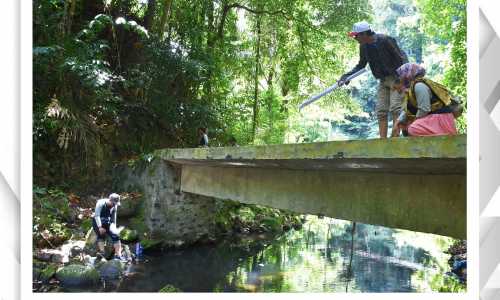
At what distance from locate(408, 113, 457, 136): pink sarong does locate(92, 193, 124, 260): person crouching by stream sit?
12.1 ft

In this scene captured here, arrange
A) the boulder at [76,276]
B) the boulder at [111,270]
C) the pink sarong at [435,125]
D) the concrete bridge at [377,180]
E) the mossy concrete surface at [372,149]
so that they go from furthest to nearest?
the boulder at [111,270] < the boulder at [76,276] < the pink sarong at [435,125] < the concrete bridge at [377,180] < the mossy concrete surface at [372,149]

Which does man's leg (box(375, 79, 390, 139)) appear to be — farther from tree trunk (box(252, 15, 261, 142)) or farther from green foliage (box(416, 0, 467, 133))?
tree trunk (box(252, 15, 261, 142))

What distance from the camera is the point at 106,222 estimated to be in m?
5.09

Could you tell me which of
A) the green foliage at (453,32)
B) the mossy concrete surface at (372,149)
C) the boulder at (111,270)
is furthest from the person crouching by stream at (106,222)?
the green foliage at (453,32)

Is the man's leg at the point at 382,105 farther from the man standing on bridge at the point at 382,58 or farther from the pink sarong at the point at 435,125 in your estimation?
the pink sarong at the point at 435,125

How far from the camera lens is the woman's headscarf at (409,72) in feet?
7.79

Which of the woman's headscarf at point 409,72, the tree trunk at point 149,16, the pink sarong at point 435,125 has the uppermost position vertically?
the tree trunk at point 149,16

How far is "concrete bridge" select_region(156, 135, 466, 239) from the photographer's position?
1.96 meters

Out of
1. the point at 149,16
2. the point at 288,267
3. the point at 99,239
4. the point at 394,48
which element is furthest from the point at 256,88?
the point at 394,48

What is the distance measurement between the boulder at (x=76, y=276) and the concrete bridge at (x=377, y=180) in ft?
6.48

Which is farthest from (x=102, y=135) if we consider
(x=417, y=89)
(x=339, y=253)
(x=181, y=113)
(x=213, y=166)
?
(x=417, y=89)

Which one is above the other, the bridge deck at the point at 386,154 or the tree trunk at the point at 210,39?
the tree trunk at the point at 210,39

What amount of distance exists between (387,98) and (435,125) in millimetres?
794

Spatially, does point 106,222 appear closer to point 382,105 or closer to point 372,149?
point 382,105
